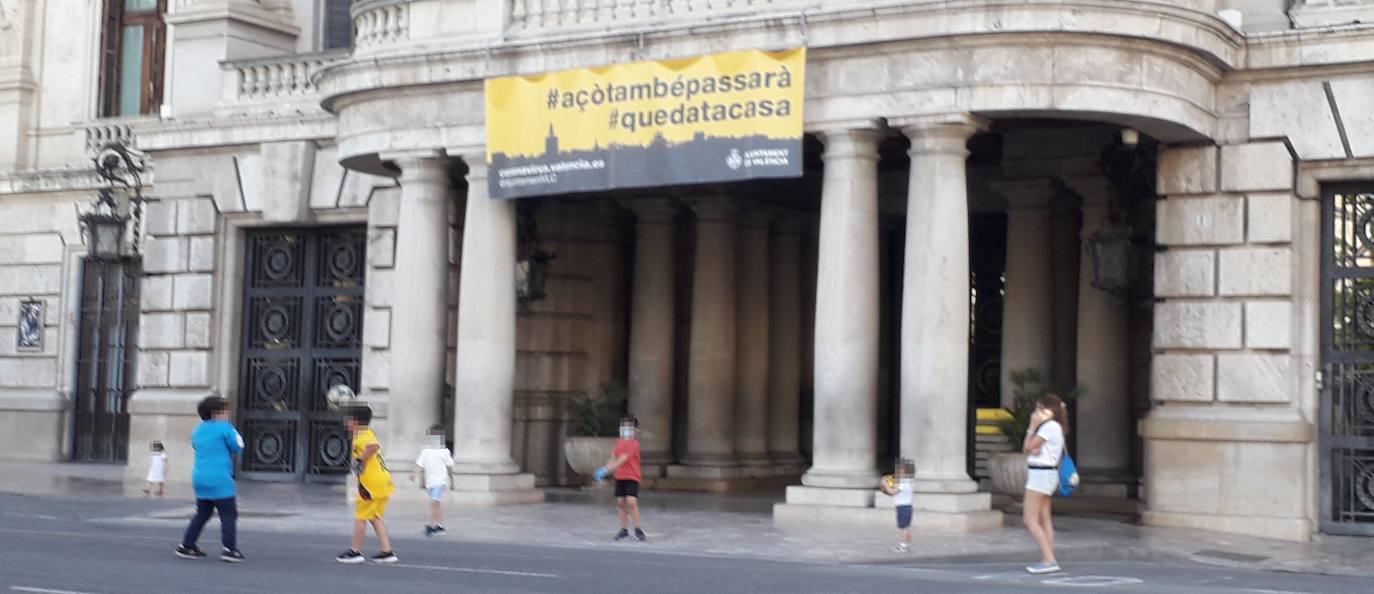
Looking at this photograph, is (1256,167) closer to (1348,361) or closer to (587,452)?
(1348,361)

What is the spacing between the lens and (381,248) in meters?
29.2

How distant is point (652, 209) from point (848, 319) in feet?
25.7

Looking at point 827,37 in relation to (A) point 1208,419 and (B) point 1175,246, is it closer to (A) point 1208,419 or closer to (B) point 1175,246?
(B) point 1175,246

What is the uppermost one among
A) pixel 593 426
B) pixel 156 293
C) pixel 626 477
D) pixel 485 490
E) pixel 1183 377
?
pixel 156 293

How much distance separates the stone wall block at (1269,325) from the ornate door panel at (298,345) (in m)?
14.0

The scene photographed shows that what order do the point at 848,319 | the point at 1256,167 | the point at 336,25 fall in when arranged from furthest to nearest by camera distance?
the point at 336,25
the point at 1256,167
the point at 848,319

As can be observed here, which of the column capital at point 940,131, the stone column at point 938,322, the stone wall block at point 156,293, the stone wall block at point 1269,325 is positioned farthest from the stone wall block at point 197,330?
the stone wall block at point 1269,325

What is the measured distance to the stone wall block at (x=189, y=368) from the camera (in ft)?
102

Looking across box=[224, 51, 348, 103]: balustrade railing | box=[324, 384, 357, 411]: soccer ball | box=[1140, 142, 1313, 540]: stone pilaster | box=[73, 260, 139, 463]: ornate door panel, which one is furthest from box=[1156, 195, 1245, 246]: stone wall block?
box=[73, 260, 139, 463]: ornate door panel

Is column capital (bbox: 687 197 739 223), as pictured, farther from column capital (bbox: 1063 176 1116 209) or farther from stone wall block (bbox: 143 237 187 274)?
stone wall block (bbox: 143 237 187 274)

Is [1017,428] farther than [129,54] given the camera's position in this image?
No

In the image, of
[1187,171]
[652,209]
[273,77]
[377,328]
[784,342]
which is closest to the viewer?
[1187,171]

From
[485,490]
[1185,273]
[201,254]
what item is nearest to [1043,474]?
[1185,273]

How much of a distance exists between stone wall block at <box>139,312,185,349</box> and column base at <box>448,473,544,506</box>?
8.28m
